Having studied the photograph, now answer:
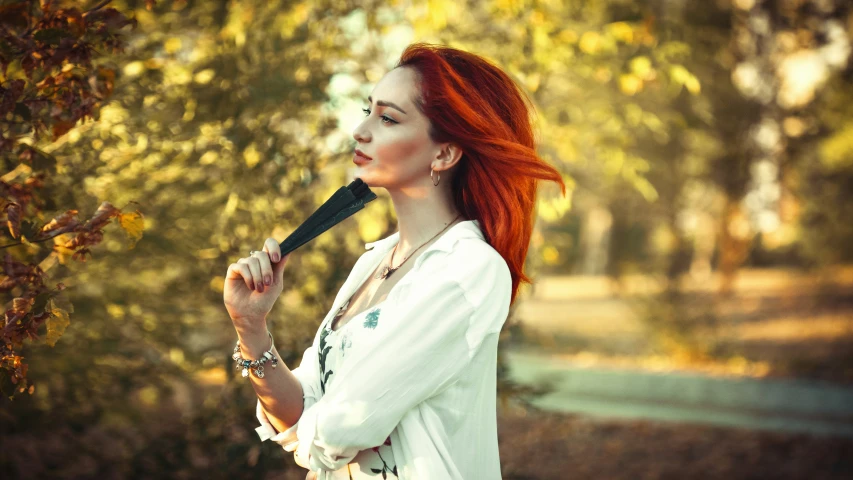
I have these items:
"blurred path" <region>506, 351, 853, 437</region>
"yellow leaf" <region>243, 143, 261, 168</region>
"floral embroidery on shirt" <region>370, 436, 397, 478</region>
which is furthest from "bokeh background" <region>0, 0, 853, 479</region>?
"floral embroidery on shirt" <region>370, 436, 397, 478</region>

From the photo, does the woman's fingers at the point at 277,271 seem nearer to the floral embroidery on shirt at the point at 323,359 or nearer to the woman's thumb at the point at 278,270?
the woman's thumb at the point at 278,270

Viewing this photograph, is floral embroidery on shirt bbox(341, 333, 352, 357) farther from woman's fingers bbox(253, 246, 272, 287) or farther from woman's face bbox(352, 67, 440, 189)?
woman's face bbox(352, 67, 440, 189)

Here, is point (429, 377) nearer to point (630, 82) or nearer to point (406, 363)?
point (406, 363)

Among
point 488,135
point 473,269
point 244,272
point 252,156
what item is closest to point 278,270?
point 244,272

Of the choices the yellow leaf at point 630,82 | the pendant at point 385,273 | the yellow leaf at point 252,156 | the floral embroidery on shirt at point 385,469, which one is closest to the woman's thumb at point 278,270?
the pendant at point 385,273

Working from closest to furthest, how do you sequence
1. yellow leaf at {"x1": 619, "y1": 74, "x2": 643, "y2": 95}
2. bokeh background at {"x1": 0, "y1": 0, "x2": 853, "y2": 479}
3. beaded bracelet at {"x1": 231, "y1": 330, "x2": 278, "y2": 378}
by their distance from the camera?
beaded bracelet at {"x1": 231, "y1": 330, "x2": 278, "y2": 378}, bokeh background at {"x1": 0, "y1": 0, "x2": 853, "y2": 479}, yellow leaf at {"x1": 619, "y1": 74, "x2": 643, "y2": 95}

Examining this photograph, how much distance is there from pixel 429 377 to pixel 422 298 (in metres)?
0.17

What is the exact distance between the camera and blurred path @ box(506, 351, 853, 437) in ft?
27.4

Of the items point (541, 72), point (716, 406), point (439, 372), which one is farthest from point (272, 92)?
point (716, 406)

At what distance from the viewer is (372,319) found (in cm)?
183

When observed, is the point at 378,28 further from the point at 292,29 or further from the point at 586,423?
the point at 586,423

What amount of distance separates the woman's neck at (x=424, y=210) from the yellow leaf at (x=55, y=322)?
81cm

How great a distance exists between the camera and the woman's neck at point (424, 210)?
203cm

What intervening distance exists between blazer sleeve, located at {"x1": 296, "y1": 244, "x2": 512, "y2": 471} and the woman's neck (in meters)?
0.28
